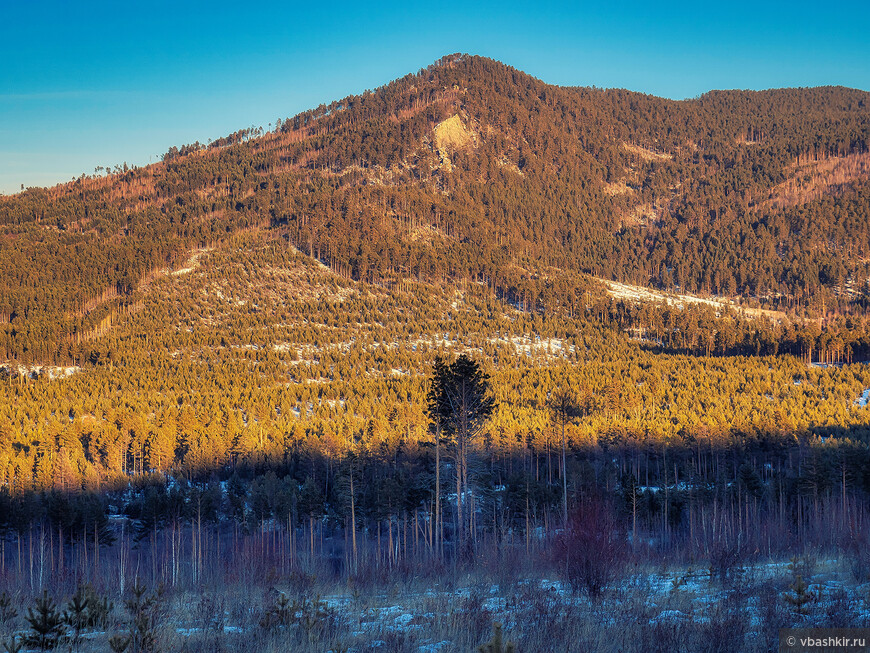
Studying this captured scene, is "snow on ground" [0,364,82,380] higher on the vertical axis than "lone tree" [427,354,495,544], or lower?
lower

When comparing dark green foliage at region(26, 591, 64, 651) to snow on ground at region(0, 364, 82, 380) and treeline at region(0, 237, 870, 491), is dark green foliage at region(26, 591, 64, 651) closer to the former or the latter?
treeline at region(0, 237, 870, 491)

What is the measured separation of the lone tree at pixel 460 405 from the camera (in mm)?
32688

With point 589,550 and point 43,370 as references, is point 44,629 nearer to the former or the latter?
point 589,550

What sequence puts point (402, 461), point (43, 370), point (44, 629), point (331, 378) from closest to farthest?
1. point (44, 629)
2. point (402, 461)
3. point (43, 370)
4. point (331, 378)

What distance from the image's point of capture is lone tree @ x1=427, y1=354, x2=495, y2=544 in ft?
107

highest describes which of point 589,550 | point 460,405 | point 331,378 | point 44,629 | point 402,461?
point 44,629

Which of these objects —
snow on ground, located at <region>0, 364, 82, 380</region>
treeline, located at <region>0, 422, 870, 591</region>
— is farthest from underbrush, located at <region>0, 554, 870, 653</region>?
snow on ground, located at <region>0, 364, 82, 380</region>

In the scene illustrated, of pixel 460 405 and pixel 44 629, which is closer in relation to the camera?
pixel 44 629

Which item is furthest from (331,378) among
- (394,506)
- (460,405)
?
(460,405)

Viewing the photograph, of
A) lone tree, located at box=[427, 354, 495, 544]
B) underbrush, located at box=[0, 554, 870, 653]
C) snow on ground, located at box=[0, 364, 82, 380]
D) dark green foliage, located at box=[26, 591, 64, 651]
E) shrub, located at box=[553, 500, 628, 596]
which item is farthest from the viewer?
snow on ground, located at box=[0, 364, 82, 380]

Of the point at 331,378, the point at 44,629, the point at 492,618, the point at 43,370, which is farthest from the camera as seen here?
the point at 331,378

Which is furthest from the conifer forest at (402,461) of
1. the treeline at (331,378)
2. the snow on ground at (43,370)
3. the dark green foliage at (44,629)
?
the snow on ground at (43,370)

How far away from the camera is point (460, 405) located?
32.7 metres

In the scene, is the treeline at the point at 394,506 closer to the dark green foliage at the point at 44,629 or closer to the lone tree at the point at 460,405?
the lone tree at the point at 460,405
